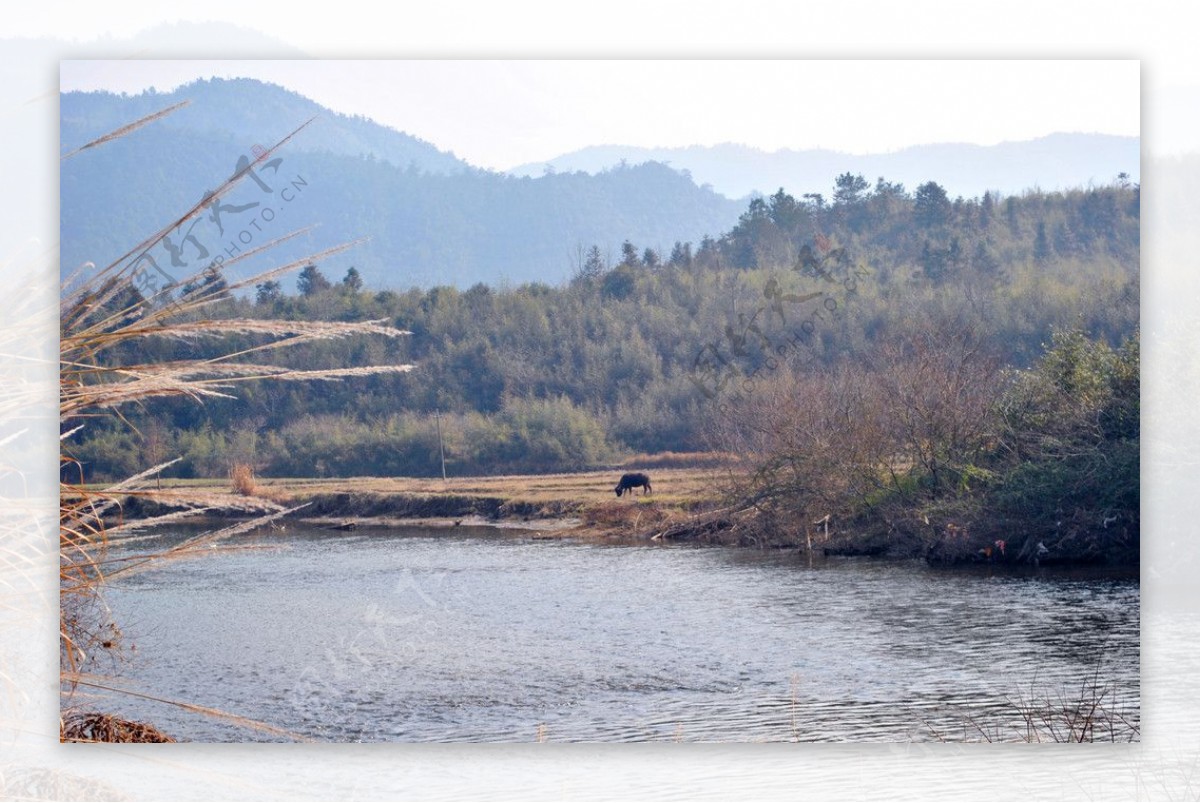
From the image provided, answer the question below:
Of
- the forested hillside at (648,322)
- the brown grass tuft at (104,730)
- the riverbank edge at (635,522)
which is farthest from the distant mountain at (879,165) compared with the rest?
the brown grass tuft at (104,730)

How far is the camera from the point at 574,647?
299 inches

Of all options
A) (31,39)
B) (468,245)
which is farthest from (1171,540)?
(31,39)

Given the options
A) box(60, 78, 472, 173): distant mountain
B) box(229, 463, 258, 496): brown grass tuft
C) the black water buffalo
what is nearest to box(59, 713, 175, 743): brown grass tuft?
box(229, 463, 258, 496): brown grass tuft

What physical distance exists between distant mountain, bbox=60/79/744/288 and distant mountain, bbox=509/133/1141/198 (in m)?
0.13

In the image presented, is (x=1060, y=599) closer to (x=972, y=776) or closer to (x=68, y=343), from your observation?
(x=972, y=776)

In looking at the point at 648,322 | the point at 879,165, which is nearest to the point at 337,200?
the point at 648,322

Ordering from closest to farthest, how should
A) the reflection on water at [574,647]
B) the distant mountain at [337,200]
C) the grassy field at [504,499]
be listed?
the distant mountain at [337,200] → the reflection on water at [574,647] → the grassy field at [504,499]

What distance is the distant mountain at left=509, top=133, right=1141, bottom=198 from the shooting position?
21.0 ft

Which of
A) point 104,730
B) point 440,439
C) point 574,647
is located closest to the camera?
point 104,730

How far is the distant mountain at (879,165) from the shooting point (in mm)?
6406

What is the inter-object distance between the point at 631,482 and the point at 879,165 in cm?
242

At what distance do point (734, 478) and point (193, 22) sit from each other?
471cm

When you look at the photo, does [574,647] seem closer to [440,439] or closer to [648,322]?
[440,439]

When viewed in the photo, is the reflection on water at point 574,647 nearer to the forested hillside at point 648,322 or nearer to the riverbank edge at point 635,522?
the riverbank edge at point 635,522
